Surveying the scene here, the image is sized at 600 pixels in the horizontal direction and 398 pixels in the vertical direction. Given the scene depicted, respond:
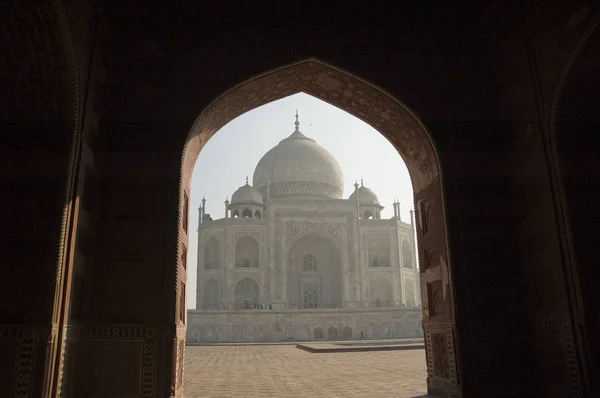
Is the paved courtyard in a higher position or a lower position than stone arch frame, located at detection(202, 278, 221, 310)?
lower

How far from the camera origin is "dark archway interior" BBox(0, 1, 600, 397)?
13.5ft

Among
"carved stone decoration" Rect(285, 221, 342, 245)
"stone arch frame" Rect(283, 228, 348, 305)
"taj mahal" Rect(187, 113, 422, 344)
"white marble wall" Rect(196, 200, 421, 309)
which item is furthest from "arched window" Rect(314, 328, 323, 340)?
"carved stone decoration" Rect(285, 221, 342, 245)

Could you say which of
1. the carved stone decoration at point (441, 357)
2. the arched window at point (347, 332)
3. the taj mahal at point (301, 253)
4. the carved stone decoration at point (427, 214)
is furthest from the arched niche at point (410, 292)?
the carved stone decoration at point (441, 357)

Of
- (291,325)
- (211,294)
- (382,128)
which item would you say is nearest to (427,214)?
(382,128)

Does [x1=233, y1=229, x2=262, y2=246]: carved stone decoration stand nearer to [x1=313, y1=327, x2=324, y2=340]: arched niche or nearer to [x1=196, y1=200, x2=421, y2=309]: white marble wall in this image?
[x1=196, y1=200, x2=421, y2=309]: white marble wall

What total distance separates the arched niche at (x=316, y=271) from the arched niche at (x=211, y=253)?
387 centimetres

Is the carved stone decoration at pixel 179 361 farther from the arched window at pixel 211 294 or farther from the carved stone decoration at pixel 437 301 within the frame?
the arched window at pixel 211 294

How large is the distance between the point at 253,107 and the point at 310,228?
70.2 feet

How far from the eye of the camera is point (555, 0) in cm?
449

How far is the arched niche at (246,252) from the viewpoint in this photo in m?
28.0

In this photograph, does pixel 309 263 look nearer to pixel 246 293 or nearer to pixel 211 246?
pixel 246 293

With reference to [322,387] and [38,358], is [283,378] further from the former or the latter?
[38,358]

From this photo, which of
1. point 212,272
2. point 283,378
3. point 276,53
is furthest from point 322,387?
point 212,272

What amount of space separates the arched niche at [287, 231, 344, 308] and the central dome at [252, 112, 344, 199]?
3079mm
